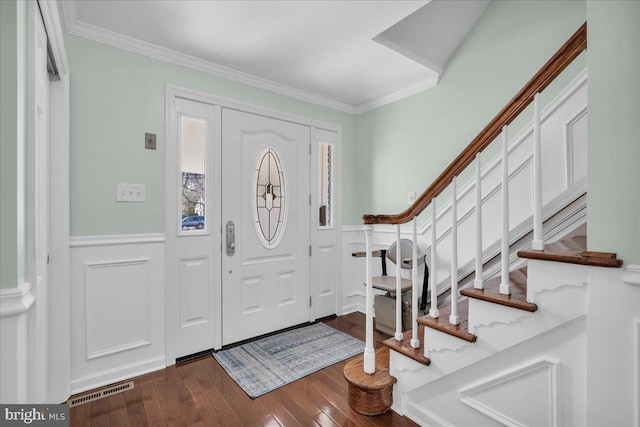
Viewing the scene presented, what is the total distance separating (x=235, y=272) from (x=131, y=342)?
88 cm

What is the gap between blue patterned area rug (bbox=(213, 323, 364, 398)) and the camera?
2.11m

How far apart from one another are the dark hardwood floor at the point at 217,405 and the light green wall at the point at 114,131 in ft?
3.52

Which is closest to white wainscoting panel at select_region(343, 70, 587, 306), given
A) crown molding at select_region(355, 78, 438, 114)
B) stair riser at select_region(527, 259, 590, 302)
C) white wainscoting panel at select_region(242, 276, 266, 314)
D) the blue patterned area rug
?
stair riser at select_region(527, 259, 590, 302)

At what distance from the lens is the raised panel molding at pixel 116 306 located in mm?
2023

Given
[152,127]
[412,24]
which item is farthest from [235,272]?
[412,24]

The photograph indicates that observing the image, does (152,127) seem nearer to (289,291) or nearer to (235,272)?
(235,272)

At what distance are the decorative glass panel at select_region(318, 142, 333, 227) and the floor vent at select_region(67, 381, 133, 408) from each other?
2062mm

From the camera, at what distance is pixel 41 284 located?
5.21 ft

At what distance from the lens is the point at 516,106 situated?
1337 mm

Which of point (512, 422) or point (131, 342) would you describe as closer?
point (512, 422)

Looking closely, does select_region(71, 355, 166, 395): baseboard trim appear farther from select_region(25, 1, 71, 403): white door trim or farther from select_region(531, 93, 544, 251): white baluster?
select_region(531, 93, 544, 251): white baluster

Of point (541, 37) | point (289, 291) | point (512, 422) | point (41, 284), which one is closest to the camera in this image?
point (512, 422)

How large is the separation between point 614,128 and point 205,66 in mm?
2581

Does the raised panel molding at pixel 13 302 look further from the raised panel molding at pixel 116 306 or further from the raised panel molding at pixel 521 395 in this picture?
the raised panel molding at pixel 521 395
